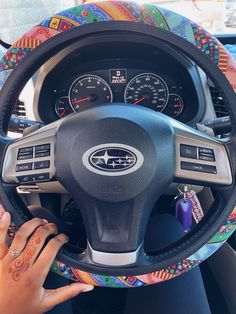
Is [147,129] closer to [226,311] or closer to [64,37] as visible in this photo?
[64,37]

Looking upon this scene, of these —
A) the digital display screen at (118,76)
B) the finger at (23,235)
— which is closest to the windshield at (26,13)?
the digital display screen at (118,76)

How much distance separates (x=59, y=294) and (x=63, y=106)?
1.86 ft

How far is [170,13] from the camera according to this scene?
2.82ft

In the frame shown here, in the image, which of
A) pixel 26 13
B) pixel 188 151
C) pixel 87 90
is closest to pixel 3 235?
pixel 188 151

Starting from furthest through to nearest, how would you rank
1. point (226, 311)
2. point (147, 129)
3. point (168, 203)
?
point (226, 311)
point (168, 203)
point (147, 129)

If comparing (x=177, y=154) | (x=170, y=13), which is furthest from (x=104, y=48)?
(x=177, y=154)

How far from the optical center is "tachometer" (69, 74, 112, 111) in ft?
4.11

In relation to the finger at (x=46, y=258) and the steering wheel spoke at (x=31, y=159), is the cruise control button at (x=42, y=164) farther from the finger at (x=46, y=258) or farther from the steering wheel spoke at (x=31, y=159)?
the finger at (x=46, y=258)

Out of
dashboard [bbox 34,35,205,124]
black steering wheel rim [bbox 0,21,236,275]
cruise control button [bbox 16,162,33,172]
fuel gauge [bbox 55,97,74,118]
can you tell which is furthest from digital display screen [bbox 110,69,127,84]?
cruise control button [bbox 16,162,33,172]

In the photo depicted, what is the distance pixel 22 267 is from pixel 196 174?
1.29 ft

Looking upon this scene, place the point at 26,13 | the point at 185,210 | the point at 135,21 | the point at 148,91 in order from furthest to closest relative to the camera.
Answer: the point at 26,13, the point at 148,91, the point at 185,210, the point at 135,21

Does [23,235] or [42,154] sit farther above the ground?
[42,154]

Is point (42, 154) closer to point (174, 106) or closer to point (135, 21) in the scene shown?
point (135, 21)

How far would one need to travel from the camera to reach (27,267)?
0.86 metres
